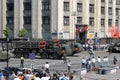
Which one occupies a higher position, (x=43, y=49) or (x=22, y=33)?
(x=22, y=33)

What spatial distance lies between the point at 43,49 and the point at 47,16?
24151 millimetres

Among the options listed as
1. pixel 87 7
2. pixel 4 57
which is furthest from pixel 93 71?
pixel 87 7

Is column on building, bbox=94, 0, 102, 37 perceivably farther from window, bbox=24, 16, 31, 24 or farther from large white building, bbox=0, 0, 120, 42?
window, bbox=24, 16, 31, 24

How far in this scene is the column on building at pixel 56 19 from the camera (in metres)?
88.3

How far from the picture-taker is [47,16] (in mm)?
89375

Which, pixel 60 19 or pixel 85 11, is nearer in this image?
pixel 60 19

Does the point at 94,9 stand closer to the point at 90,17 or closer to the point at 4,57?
the point at 90,17

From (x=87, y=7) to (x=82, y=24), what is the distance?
4424 millimetres

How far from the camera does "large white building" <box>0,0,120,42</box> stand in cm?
8881

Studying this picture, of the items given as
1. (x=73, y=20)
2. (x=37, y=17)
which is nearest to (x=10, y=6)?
(x=37, y=17)

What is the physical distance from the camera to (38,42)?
6650 cm

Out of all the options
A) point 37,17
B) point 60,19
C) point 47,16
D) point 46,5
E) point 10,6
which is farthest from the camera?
point 10,6

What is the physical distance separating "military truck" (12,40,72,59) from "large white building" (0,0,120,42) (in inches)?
796

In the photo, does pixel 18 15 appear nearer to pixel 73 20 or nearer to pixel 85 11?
pixel 73 20
